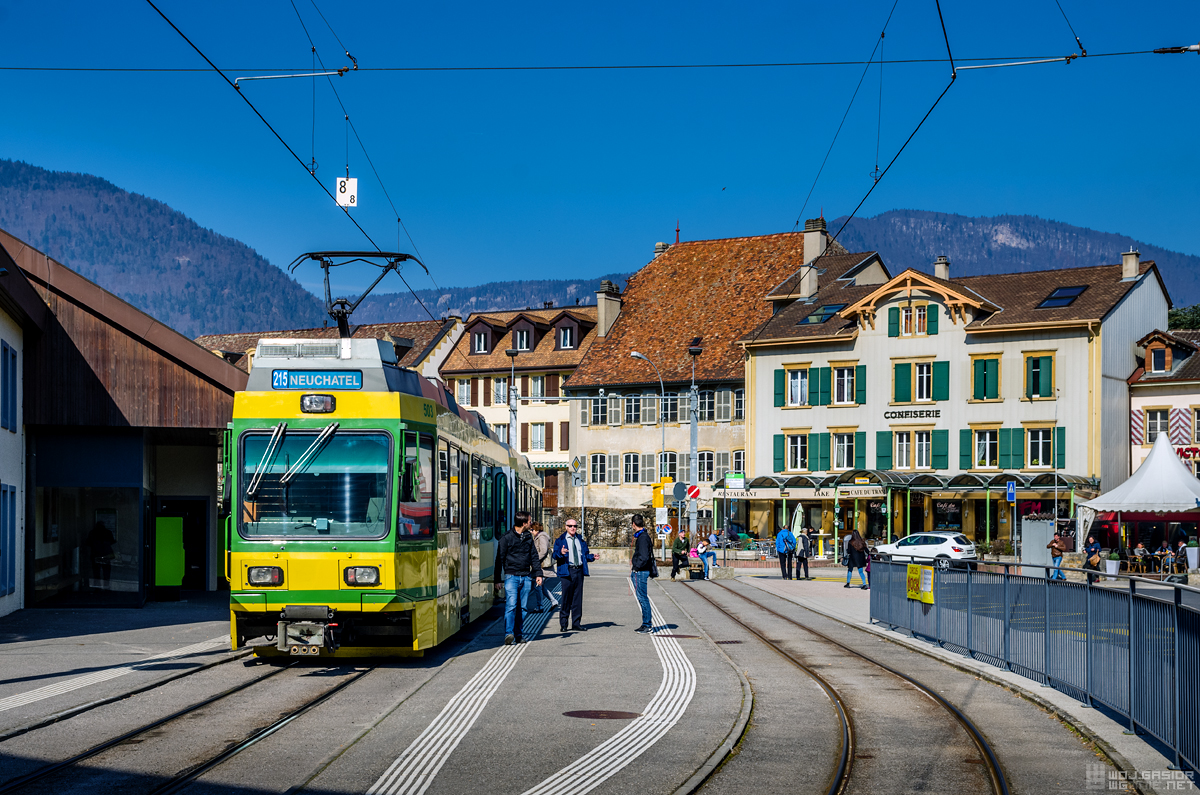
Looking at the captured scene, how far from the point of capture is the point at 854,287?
211 feet

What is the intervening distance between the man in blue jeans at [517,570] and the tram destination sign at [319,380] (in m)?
4.30

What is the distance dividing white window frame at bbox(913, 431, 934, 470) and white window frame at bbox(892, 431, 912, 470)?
0.32 m

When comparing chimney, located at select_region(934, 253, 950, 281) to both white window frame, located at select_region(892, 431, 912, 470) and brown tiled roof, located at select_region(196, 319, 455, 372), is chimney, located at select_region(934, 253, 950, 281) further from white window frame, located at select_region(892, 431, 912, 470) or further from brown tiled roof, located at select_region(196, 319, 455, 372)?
brown tiled roof, located at select_region(196, 319, 455, 372)

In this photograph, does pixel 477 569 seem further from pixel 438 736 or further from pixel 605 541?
pixel 605 541

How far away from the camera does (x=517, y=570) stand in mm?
18938

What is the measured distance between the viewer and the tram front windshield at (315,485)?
48.6 ft

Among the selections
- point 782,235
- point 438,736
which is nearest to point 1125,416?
point 782,235

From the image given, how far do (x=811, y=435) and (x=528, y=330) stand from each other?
22.6 m

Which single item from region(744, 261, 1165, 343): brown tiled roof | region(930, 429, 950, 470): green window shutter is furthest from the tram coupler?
region(930, 429, 950, 470): green window shutter

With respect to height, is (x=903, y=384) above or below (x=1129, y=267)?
below

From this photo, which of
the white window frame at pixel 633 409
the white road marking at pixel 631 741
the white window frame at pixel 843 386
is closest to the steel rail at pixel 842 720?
the white road marking at pixel 631 741

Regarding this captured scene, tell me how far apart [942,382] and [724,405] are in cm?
1266

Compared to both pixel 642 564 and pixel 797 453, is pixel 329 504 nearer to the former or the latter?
pixel 642 564

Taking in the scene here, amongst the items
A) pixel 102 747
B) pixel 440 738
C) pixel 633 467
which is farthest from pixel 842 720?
pixel 633 467
